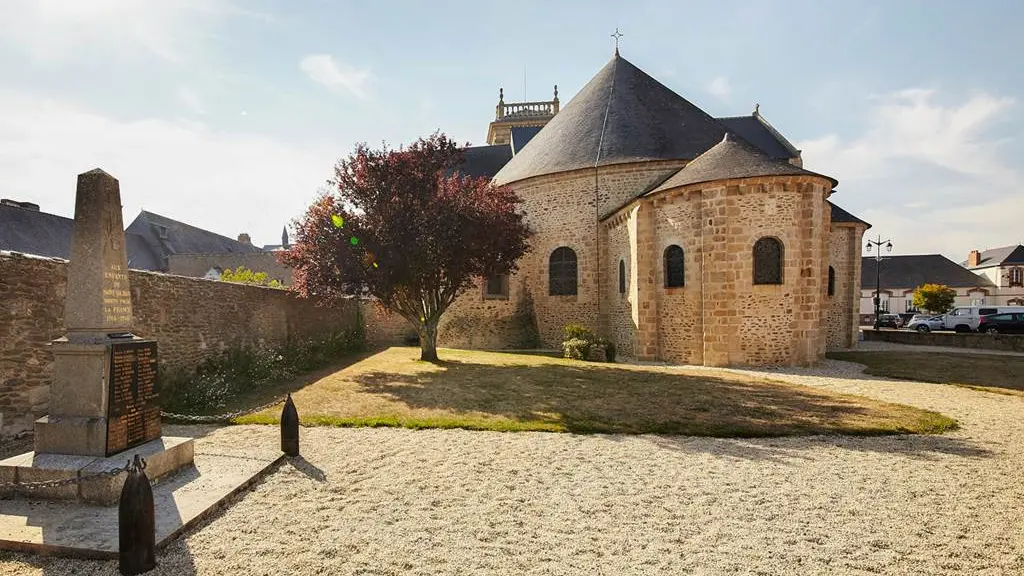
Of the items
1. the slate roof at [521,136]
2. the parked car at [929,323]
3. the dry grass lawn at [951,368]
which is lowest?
the dry grass lawn at [951,368]

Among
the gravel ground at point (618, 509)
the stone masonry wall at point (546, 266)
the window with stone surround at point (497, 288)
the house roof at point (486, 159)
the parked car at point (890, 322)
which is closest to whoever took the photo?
the gravel ground at point (618, 509)

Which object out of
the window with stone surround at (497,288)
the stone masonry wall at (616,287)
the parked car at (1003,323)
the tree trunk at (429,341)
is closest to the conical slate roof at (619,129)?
the stone masonry wall at (616,287)

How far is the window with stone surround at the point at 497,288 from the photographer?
1834cm

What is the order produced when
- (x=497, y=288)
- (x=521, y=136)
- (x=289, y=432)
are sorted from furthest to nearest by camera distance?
(x=521, y=136), (x=497, y=288), (x=289, y=432)

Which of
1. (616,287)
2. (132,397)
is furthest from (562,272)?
(132,397)

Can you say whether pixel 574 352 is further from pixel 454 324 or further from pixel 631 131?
pixel 631 131

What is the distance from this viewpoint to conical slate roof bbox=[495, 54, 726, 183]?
52.0ft

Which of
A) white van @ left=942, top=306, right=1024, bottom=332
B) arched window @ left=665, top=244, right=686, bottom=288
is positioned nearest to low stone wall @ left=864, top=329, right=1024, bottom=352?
white van @ left=942, top=306, right=1024, bottom=332

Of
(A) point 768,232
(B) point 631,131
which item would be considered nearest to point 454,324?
(B) point 631,131

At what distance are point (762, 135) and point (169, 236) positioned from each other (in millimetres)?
41094

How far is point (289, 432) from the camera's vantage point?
527 centimetres

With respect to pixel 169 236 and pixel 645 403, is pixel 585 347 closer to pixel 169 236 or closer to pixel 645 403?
pixel 645 403

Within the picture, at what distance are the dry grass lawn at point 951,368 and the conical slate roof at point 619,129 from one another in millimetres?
8452

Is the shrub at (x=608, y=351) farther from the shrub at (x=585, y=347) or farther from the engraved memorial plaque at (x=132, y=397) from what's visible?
the engraved memorial plaque at (x=132, y=397)
